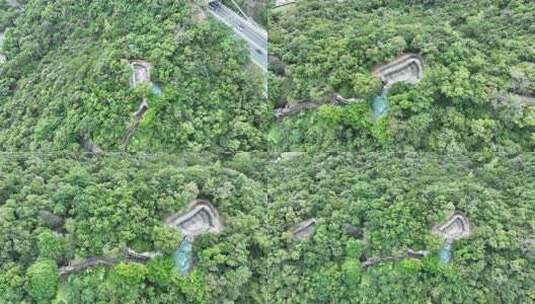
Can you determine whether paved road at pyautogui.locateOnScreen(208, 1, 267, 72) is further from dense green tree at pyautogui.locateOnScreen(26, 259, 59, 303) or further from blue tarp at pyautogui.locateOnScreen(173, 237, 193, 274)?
dense green tree at pyautogui.locateOnScreen(26, 259, 59, 303)

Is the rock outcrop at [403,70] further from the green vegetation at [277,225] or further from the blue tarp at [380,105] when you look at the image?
the green vegetation at [277,225]

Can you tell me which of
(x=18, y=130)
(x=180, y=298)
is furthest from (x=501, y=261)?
(x=18, y=130)

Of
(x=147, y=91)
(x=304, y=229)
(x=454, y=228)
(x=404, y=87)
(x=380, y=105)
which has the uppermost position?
(x=147, y=91)

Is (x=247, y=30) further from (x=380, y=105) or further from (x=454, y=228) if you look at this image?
(x=454, y=228)

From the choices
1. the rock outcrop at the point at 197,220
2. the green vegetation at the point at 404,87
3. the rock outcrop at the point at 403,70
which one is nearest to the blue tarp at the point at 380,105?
the green vegetation at the point at 404,87

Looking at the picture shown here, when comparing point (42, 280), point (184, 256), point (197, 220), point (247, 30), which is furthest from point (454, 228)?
A: point (42, 280)

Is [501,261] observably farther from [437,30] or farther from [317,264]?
[437,30]

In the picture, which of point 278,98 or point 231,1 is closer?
point 278,98
